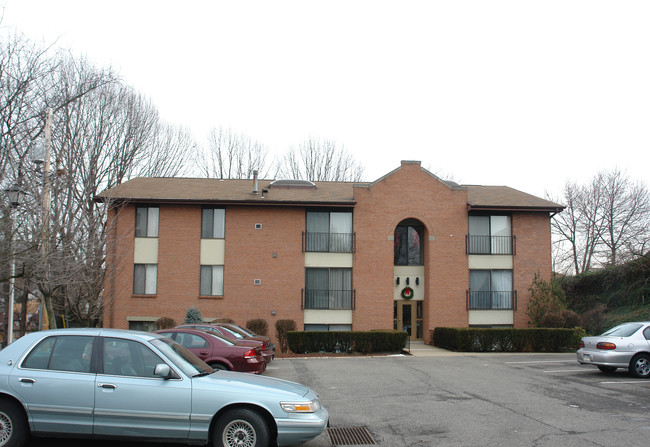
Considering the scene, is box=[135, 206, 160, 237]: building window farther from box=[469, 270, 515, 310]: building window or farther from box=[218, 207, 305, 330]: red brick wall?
box=[469, 270, 515, 310]: building window

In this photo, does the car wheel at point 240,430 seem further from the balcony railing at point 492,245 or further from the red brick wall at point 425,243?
the balcony railing at point 492,245

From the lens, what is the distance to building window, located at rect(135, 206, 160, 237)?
89.8 feet

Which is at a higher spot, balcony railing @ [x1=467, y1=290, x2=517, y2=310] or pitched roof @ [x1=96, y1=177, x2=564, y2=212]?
pitched roof @ [x1=96, y1=177, x2=564, y2=212]

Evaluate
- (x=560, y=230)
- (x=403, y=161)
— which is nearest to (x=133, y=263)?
(x=403, y=161)

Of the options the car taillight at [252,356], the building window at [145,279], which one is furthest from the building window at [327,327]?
the car taillight at [252,356]

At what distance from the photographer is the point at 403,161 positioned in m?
28.2

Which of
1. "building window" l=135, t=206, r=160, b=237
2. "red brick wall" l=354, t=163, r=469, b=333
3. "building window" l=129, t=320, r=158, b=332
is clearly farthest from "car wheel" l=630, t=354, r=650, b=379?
"building window" l=135, t=206, r=160, b=237

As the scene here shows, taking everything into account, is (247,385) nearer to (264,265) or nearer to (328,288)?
(264,265)

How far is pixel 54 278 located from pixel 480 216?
2027 centimetres

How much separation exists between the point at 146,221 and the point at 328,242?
8741 mm

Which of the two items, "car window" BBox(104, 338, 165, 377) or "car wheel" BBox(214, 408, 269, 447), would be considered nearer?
"car wheel" BBox(214, 408, 269, 447)

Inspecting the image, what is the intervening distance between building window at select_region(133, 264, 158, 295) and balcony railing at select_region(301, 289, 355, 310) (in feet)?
23.3

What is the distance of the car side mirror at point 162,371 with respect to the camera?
22.3 ft

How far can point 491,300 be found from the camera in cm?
2797
